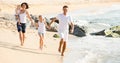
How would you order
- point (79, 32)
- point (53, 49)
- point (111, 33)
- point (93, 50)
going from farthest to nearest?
1. point (111, 33)
2. point (79, 32)
3. point (93, 50)
4. point (53, 49)

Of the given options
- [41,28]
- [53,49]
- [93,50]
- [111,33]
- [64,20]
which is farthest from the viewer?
[111,33]

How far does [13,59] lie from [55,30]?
24.0 feet

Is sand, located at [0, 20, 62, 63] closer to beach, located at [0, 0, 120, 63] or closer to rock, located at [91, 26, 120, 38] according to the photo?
beach, located at [0, 0, 120, 63]

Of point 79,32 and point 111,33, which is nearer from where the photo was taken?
point 79,32

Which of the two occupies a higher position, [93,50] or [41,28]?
[41,28]

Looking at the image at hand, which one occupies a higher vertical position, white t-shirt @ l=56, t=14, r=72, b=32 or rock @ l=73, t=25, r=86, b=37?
white t-shirt @ l=56, t=14, r=72, b=32

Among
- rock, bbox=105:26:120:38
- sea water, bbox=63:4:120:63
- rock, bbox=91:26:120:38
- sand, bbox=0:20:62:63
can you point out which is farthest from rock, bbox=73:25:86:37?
sand, bbox=0:20:62:63

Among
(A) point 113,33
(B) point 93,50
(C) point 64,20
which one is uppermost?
(C) point 64,20

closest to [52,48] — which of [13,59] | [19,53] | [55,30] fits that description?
[19,53]

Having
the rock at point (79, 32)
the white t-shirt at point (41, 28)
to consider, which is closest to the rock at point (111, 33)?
the rock at point (79, 32)

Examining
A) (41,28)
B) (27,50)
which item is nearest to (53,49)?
(41,28)

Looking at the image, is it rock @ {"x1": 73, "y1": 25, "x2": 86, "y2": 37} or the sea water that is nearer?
the sea water

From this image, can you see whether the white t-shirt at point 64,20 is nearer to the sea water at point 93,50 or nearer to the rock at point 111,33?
the sea water at point 93,50

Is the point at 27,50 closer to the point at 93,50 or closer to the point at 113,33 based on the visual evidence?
the point at 93,50
